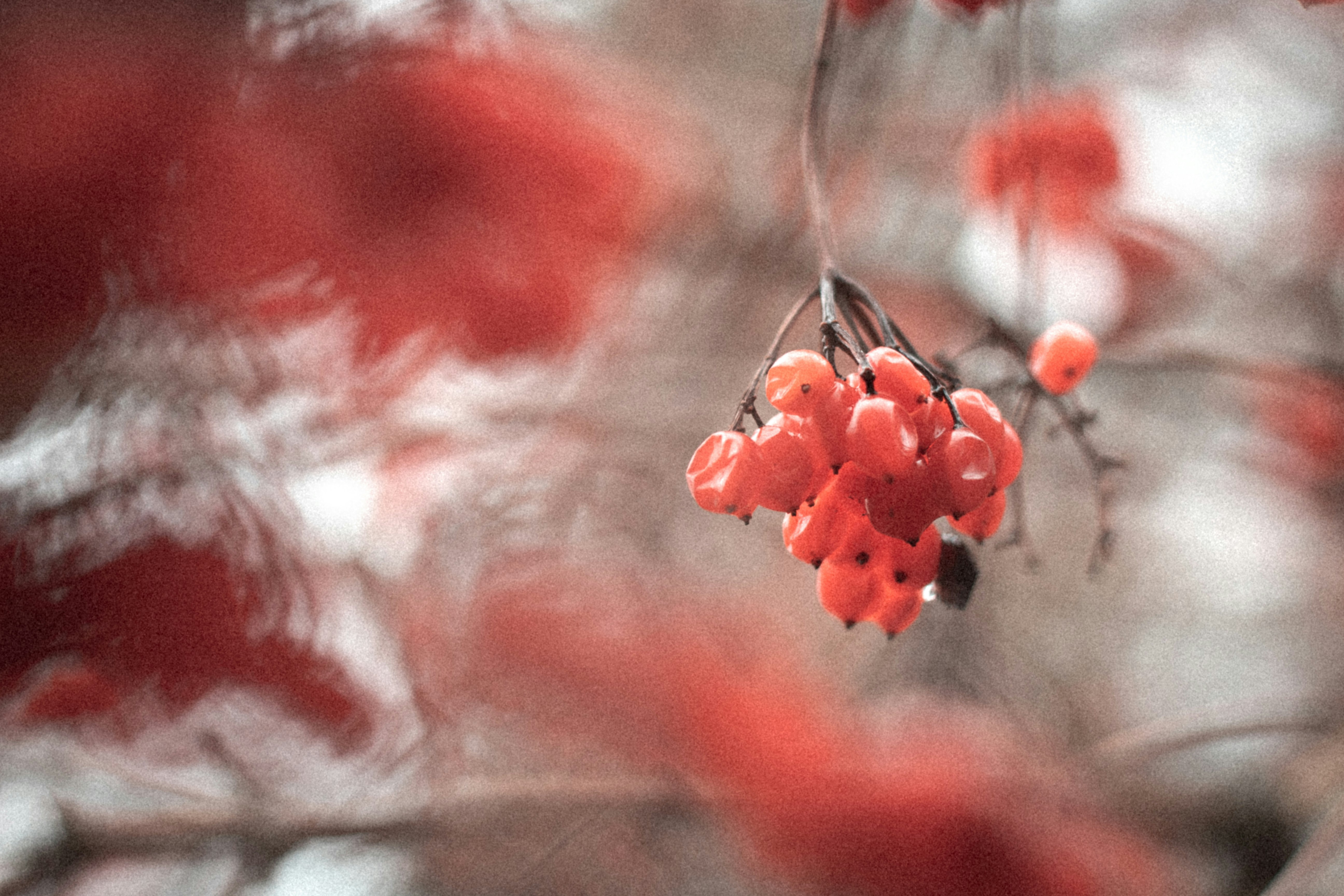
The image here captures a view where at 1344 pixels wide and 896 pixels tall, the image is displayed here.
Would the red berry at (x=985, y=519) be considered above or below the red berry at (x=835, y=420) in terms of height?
below

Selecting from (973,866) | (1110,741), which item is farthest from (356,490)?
(1110,741)

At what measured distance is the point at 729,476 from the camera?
277 mm

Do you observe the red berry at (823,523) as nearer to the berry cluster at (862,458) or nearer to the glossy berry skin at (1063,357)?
the berry cluster at (862,458)

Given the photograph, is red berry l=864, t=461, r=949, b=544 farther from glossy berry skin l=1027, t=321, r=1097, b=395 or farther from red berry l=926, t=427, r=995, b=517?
glossy berry skin l=1027, t=321, r=1097, b=395

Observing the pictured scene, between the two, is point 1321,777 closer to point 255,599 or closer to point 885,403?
point 885,403

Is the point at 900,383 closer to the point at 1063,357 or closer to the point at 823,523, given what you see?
the point at 823,523

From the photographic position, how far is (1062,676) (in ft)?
2.83

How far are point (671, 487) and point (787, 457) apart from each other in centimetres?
60

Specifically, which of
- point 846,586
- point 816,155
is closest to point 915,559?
point 846,586

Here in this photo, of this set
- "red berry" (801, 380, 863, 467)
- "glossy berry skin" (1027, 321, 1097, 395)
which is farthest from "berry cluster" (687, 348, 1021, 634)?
"glossy berry skin" (1027, 321, 1097, 395)

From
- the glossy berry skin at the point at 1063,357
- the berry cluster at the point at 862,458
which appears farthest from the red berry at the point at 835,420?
the glossy berry skin at the point at 1063,357

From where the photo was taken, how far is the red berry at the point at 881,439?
0.25 m

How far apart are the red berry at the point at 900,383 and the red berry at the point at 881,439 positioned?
0.06ft

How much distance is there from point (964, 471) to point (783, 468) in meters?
0.06
